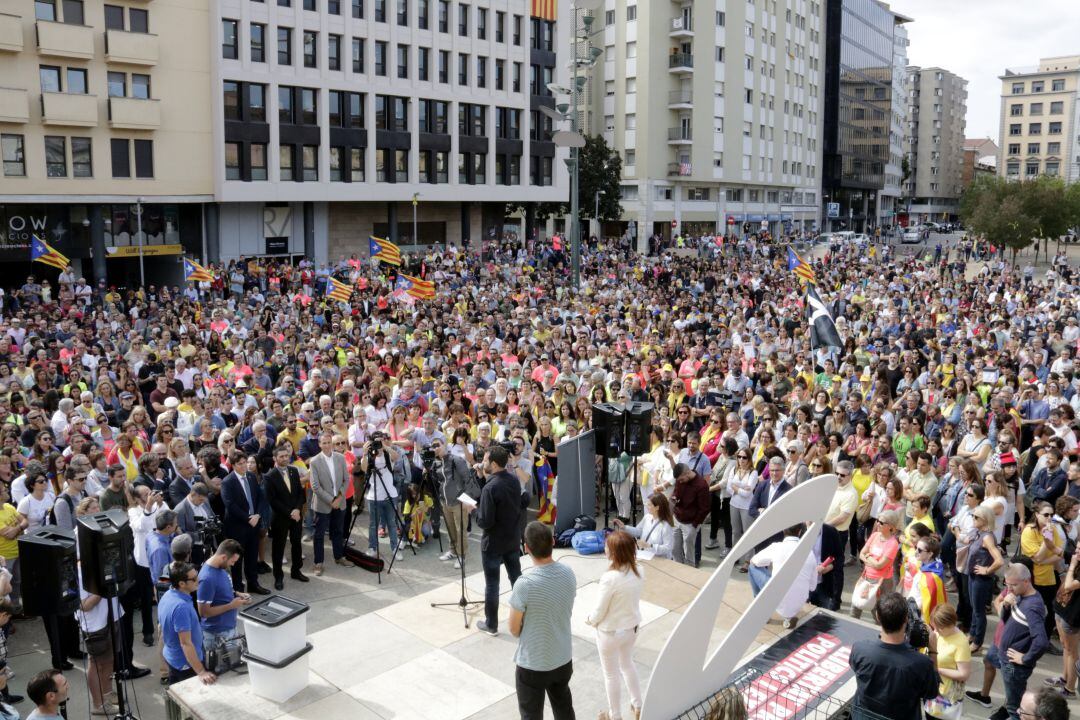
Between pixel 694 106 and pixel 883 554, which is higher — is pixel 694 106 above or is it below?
above

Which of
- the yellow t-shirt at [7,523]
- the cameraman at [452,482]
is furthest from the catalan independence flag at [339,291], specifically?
the yellow t-shirt at [7,523]

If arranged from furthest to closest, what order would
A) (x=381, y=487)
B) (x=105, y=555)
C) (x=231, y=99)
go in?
(x=231, y=99) → (x=381, y=487) → (x=105, y=555)

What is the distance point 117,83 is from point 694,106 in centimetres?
3922

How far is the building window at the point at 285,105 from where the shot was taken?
132ft

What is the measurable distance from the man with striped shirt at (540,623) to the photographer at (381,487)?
16.7ft

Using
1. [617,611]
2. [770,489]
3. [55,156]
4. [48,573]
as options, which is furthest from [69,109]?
[617,611]

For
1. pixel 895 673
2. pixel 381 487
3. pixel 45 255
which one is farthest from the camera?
pixel 45 255

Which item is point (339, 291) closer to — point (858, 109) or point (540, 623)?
point (540, 623)

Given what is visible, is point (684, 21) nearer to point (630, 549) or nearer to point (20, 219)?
point (20, 219)

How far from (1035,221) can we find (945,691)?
176 feet

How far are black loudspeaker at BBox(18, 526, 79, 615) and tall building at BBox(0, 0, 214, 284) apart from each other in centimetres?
2665

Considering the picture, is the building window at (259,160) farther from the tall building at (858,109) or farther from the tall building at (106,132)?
the tall building at (858,109)

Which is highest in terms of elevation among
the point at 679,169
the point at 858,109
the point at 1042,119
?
the point at 1042,119

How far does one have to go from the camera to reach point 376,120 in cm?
4384
